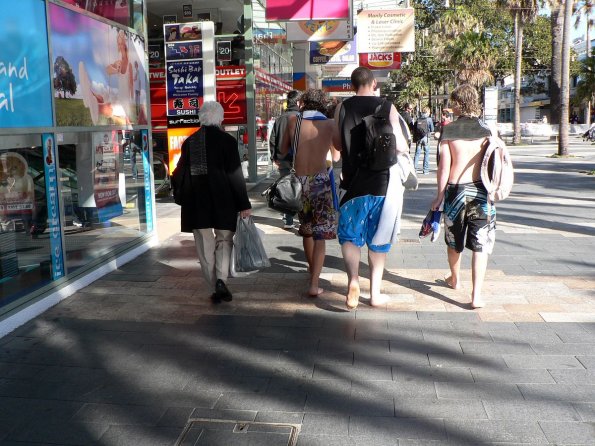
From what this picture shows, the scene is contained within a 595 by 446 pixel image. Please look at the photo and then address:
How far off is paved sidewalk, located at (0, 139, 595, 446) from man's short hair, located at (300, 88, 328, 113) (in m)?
1.70

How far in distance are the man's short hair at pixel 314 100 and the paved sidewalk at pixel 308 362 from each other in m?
1.70

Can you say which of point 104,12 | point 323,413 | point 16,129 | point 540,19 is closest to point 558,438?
point 323,413

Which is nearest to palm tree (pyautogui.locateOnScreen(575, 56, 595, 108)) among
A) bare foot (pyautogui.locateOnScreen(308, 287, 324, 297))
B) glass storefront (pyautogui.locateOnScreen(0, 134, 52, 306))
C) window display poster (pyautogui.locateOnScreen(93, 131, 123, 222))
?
window display poster (pyautogui.locateOnScreen(93, 131, 123, 222))

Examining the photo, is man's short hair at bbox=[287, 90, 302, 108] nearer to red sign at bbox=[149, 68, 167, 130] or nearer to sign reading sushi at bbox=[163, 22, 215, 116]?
sign reading sushi at bbox=[163, 22, 215, 116]

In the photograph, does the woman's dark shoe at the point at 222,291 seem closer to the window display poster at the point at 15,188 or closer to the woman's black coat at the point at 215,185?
the woman's black coat at the point at 215,185

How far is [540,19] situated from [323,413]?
62.8m

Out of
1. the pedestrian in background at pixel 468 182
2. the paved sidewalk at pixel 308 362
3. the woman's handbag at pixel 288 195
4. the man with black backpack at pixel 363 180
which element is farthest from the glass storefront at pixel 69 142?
the pedestrian in background at pixel 468 182

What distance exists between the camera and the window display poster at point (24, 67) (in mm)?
4852

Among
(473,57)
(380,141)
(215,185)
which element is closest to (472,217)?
(380,141)

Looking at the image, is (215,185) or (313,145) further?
(313,145)

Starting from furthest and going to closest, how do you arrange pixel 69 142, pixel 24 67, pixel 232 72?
pixel 232 72 → pixel 69 142 → pixel 24 67

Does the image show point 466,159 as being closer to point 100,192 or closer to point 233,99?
point 100,192

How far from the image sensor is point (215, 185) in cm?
544

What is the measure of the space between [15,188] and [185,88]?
5.84 metres
